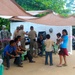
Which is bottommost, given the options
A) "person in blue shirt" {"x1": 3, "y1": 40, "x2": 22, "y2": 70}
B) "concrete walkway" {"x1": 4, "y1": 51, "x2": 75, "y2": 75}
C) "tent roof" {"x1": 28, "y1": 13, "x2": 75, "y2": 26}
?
→ "concrete walkway" {"x1": 4, "y1": 51, "x2": 75, "y2": 75}

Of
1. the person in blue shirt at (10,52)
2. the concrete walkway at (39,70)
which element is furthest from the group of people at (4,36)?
the person in blue shirt at (10,52)

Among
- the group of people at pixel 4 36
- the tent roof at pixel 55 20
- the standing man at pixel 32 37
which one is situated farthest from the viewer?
the standing man at pixel 32 37

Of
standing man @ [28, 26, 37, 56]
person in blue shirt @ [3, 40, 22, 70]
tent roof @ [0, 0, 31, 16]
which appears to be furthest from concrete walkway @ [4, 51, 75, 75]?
tent roof @ [0, 0, 31, 16]

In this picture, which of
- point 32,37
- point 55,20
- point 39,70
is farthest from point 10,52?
point 32,37

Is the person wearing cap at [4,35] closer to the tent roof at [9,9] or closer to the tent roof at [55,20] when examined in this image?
the tent roof at [55,20]

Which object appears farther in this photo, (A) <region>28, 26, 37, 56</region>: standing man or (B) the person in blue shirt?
(A) <region>28, 26, 37, 56</region>: standing man

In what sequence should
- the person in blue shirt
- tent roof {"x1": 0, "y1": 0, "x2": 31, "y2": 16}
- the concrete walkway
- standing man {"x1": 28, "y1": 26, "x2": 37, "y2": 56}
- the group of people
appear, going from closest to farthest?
tent roof {"x1": 0, "y1": 0, "x2": 31, "y2": 16} < the concrete walkway < the person in blue shirt < the group of people < standing man {"x1": 28, "y1": 26, "x2": 37, "y2": 56}

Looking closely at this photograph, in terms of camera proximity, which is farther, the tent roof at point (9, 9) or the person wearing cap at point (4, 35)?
the person wearing cap at point (4, 35)

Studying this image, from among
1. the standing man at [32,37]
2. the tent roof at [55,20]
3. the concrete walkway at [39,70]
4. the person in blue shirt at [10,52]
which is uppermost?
the tent roof at [55,20]

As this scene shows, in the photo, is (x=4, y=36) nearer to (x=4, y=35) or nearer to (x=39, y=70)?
(x=4, y=35)

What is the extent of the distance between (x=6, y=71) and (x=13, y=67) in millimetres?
665

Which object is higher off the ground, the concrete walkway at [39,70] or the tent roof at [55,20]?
the tent roof at [55,20]

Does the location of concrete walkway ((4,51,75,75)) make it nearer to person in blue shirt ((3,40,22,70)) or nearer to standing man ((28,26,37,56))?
person in blue shirt ((3,40,22,70))

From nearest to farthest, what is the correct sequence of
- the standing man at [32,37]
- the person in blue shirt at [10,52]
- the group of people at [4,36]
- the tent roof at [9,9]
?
the tent roof at [9,9] → the person in blue shirt at [10,52] → the group of people at [4,36] → the standing man at [32,37]
